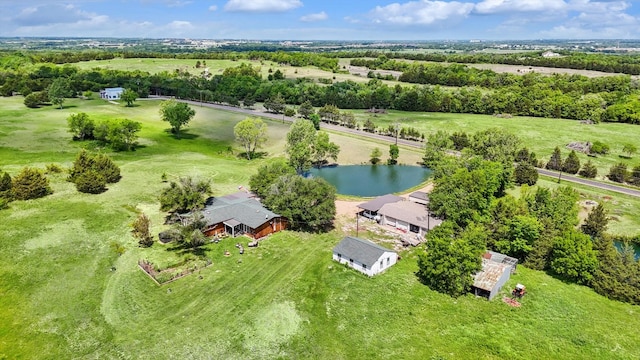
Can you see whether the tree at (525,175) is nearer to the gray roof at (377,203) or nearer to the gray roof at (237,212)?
the gray roof at (377,203)

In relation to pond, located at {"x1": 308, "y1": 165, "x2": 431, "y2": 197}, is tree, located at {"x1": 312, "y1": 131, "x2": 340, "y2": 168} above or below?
above

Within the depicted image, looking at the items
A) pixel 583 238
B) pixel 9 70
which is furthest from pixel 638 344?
pixel 9 70

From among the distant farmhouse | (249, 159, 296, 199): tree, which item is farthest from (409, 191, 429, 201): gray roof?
(249, 159, 296, 199): tree

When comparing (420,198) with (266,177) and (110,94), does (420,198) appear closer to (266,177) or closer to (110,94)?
(266,177)

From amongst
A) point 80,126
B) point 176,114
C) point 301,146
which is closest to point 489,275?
point 301,146

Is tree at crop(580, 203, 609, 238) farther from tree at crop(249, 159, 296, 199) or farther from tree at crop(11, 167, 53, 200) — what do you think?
tree at crop(11, 167, 53, 200)
